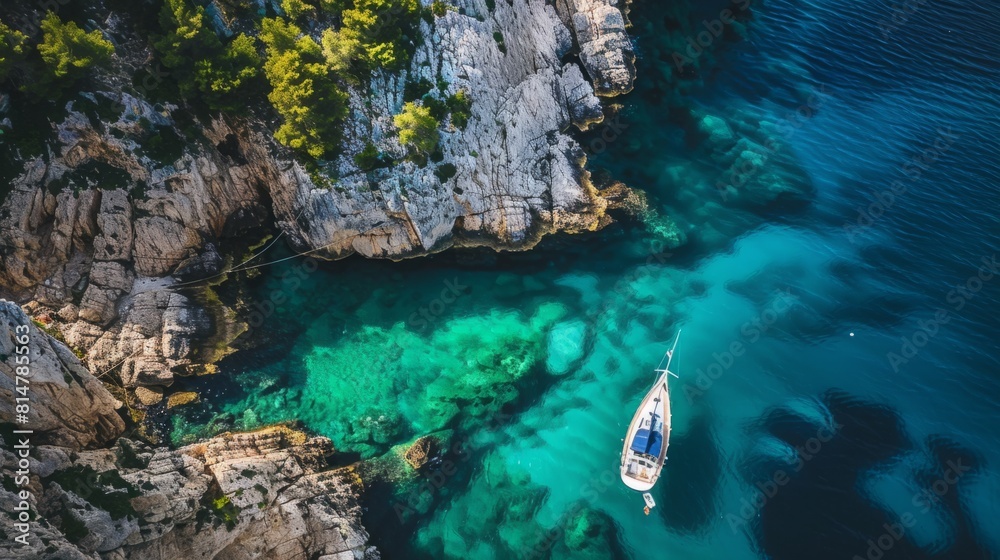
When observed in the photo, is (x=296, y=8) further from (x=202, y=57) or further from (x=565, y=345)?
(x=565, y=345)

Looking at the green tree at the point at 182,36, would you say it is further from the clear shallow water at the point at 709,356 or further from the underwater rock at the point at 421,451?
the underwater rock at the point at 421,451

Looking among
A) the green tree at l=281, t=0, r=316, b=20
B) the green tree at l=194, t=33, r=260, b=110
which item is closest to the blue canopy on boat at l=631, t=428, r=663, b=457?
the green tree at l=194, t=33, r=260, b=110

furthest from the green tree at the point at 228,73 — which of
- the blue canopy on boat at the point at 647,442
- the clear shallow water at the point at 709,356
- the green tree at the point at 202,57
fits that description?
the blue canopy on boat at the point at 647,442

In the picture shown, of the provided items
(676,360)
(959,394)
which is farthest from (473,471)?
(959,394)

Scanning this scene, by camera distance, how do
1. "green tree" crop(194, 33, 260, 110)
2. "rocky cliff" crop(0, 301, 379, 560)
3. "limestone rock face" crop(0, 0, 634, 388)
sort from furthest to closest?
"green tree" crop(194, 33, 260, 110) < "limestone rock face" crop(0, 0, 634, 388) < "rocky cliff" crop(0, 301, 379, 560)

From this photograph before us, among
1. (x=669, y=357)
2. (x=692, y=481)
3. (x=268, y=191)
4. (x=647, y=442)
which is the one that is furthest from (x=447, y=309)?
(x=692, y=481)

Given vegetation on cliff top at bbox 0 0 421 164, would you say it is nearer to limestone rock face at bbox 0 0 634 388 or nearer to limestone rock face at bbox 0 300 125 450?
limestone rock face at bbox 0 0 634 388

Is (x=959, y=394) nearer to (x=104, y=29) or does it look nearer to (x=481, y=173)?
(x=481, y=173)
